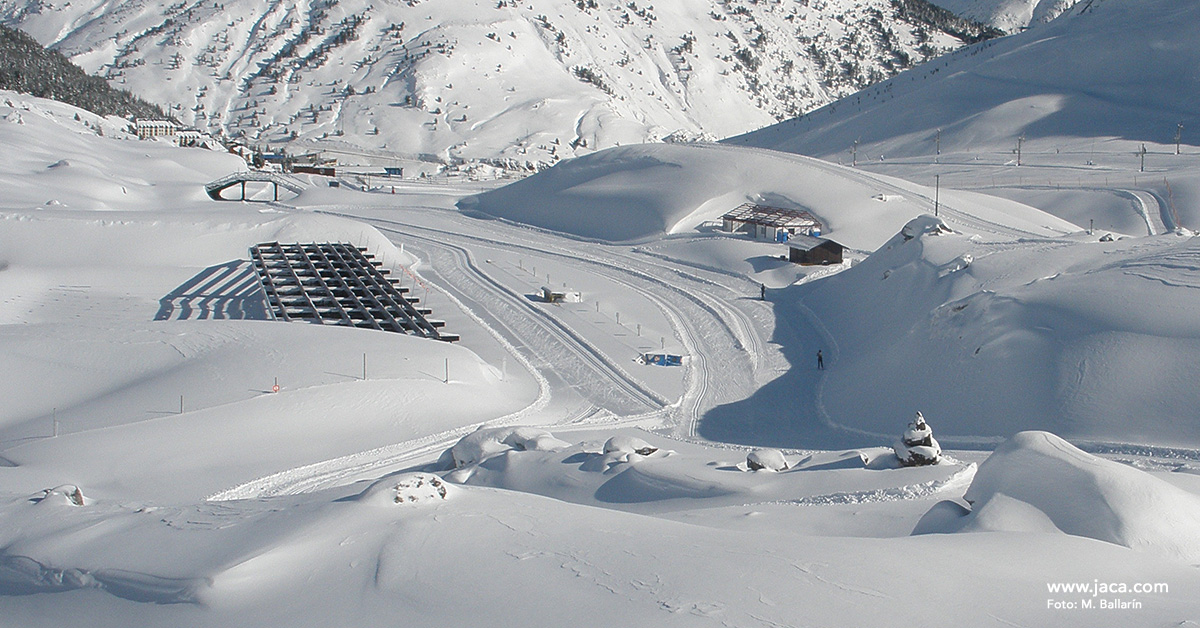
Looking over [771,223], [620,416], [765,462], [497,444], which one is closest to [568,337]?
[620,416]

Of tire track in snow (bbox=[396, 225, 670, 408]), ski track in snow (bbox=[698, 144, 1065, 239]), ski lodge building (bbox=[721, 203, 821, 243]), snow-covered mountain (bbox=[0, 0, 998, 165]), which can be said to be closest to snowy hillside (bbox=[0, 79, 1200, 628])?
tire track in snow (bbox=[396, 225, 670, 408])

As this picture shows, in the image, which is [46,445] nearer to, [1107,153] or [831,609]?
[831,609]

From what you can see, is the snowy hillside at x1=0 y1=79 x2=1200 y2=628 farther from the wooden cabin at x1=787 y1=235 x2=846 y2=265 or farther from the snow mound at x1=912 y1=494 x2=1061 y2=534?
the wooden cabin at x1=787 y1=235 x2=846 y2=265

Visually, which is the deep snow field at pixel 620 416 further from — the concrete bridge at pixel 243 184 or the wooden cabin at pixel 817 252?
the concrete bridge at pixel 243 184

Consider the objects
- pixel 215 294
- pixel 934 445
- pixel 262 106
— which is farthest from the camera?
pixel 262 106

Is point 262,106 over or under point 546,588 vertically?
over

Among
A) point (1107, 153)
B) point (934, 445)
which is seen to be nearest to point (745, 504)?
point (934, 445)

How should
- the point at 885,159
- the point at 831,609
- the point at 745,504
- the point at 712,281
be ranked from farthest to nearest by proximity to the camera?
the point at 885,159 < the point at 712,281 < the point at 745,504 < the point at 831,609
